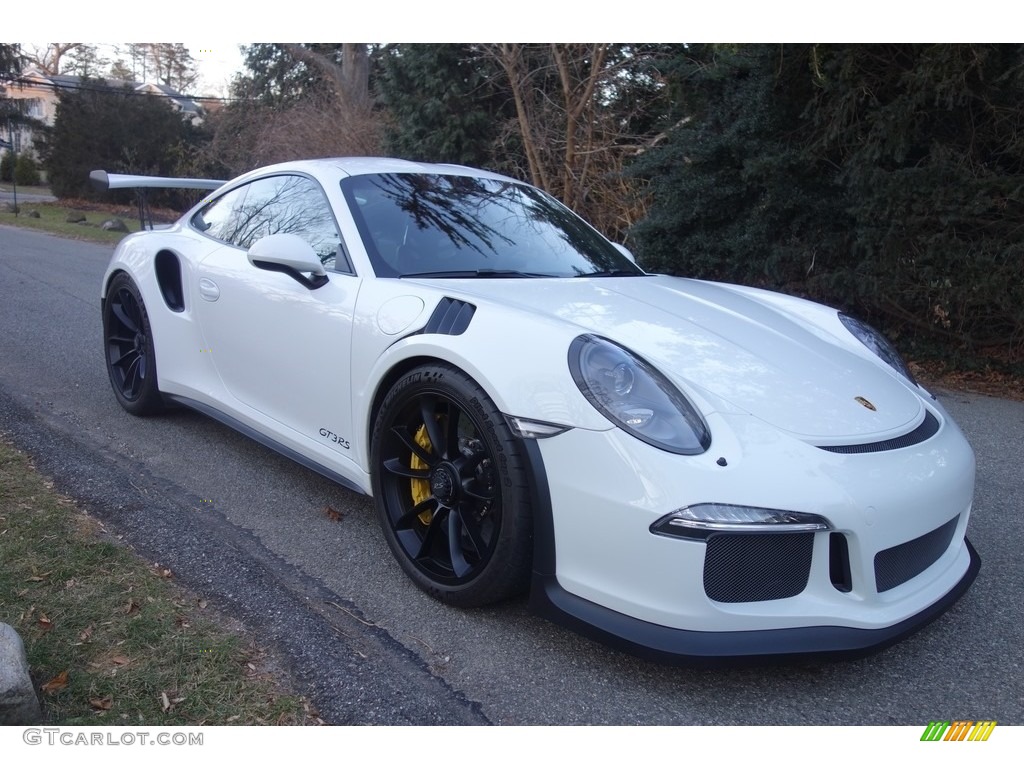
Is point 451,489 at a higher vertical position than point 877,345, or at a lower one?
lower

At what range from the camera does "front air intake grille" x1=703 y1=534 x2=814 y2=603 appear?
7.30ft

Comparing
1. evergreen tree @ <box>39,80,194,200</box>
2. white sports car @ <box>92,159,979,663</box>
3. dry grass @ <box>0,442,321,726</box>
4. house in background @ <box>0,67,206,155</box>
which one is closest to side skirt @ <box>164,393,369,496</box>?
white sports car @ <box>92,159,979,663</box>

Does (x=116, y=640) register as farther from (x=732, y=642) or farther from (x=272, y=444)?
(x=732, y=642)

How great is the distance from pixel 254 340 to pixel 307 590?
1.21 m

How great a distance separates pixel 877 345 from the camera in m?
3.38

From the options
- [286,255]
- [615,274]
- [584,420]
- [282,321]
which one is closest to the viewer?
[584,420]

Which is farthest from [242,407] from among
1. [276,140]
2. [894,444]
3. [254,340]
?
[276,140]

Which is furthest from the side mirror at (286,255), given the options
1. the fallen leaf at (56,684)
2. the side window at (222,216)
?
the fallen leaf at (56,684)

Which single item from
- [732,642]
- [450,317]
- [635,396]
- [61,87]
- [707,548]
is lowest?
[732,642]

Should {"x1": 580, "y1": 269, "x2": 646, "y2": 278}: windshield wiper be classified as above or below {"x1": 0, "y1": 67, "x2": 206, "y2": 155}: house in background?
below

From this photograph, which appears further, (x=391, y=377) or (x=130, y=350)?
(x=130, y=350)

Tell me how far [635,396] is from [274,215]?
7.26ft
